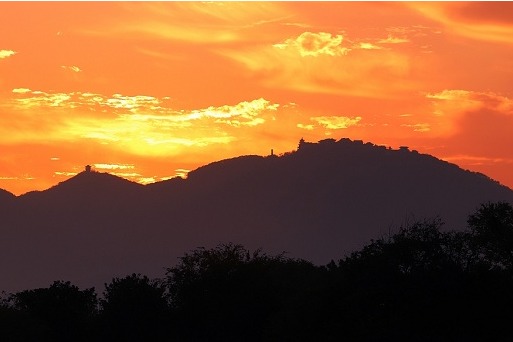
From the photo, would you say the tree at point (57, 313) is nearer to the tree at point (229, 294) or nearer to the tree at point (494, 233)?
the tree at point (229, 294)

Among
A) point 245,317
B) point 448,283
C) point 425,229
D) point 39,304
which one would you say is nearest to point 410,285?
point 448,283

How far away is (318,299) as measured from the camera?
7194cm

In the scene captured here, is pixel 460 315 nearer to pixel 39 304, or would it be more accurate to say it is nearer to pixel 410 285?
pixel 410 285

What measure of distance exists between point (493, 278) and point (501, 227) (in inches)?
1372

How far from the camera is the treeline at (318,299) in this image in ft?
225

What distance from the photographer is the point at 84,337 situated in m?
85.7

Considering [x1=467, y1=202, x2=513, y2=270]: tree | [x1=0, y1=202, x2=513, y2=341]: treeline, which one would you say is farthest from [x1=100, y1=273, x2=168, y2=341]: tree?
[x1=467, y1=202, x2=513, y2=270]: tree

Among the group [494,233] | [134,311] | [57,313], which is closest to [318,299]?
[134,311]

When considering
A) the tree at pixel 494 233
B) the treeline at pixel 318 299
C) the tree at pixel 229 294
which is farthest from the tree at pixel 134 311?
the tree at pixel 494 233

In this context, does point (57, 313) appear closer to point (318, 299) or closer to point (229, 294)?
point (229, 294)

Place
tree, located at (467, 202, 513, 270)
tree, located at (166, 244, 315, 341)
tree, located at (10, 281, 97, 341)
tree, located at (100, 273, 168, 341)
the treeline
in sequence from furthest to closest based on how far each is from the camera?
tree, located at (467, 202, 513, 270) → tree, located at (100, 273, 168, 341) → tree, located at (166, 244, 315, 341) → tree, located at (10, 281, 97, 341) → the treeline

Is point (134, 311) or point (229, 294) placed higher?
point (229, 294)

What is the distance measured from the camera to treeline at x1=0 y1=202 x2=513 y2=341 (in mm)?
68500

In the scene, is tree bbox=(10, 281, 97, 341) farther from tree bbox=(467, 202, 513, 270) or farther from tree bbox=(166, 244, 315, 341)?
tree bbox=(467, 202, 513, 270)
